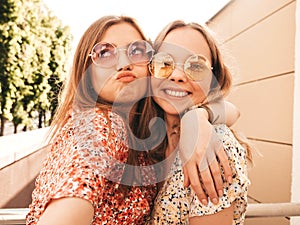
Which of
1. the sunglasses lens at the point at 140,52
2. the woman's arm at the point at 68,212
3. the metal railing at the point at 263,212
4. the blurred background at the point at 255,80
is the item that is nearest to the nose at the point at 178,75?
the sunglasses lens at the point at 140,52

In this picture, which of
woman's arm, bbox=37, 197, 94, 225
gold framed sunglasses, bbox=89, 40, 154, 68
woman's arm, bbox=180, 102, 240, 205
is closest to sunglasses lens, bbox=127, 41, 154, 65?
gold framed sunglasses, bbox=89, 40, 154, 68

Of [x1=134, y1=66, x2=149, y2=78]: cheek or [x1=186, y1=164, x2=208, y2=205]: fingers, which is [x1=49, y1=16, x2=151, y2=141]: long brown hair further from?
[x1=186, y1=164, x2=208, y2=205]: fingers

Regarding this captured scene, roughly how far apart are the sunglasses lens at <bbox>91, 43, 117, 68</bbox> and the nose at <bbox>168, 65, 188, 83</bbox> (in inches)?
7.4

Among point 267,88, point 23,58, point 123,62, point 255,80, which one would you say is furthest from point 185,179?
point 23,58

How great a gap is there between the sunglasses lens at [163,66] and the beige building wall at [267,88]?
2.70ft

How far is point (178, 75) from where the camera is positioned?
1.25 metres

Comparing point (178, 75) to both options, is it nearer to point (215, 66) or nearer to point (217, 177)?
point (215, 66)

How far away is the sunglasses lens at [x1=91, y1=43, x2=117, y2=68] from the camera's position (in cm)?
125

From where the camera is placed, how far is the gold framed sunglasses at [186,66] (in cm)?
124

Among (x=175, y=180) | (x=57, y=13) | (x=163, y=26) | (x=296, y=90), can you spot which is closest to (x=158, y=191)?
(x=175, y=180)

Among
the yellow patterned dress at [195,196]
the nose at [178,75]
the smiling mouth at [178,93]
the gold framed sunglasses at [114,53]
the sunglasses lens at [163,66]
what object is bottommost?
the yellow patterned dress at [195,196]

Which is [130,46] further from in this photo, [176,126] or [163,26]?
[176,126]

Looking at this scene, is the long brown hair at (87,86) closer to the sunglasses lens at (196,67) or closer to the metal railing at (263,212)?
the sunglasses lens at (196,67)

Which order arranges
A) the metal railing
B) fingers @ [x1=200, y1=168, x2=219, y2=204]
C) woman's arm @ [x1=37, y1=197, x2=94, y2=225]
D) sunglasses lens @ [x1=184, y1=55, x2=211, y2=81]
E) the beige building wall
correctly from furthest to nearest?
1. the beige building wall
2. the metal railing
3. sunglasses lens @ [x1=184, y1=55, x2=211, y2=81]
4. fingers @ [x1=200, y1=168, x2=219, y2=204]
5. woman's arm @ [x1=37, y1=197, x2=94, y2=225]
